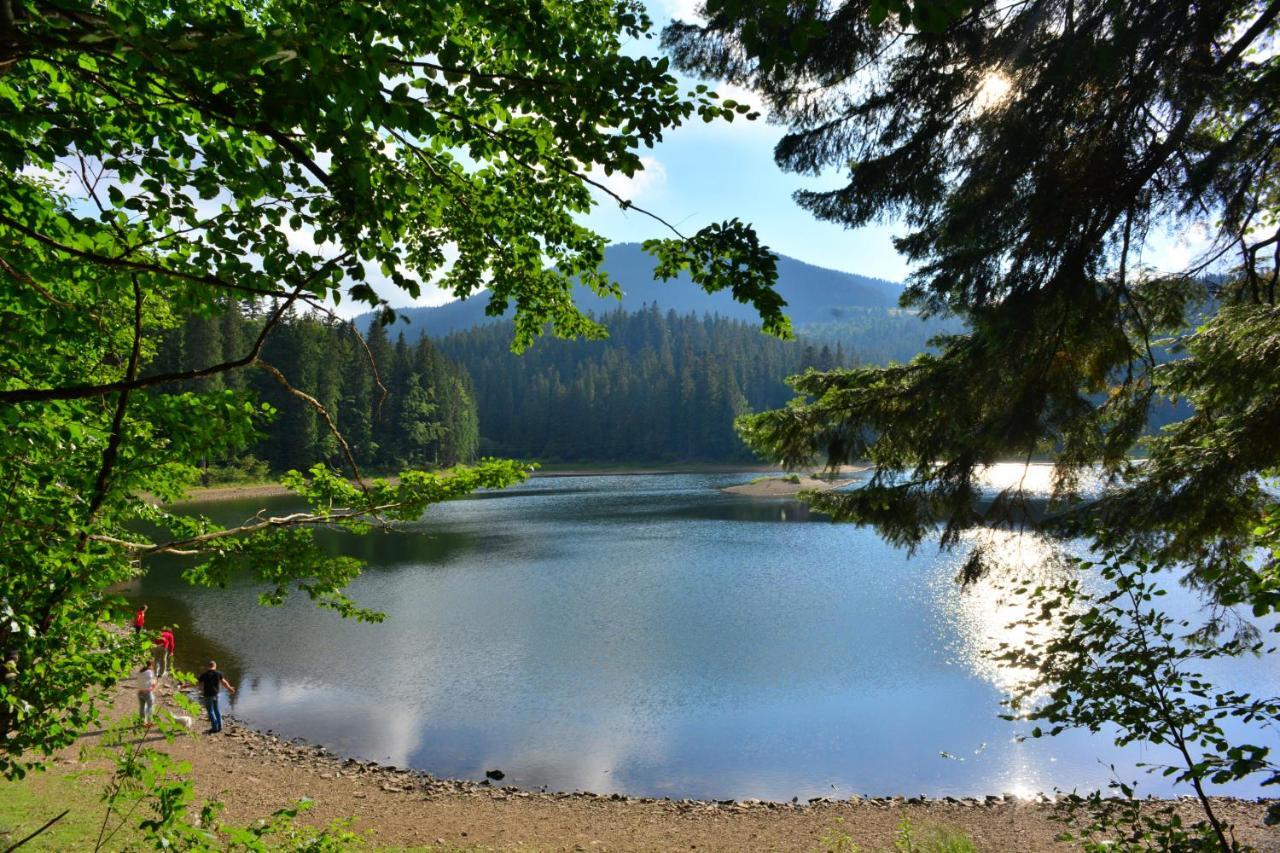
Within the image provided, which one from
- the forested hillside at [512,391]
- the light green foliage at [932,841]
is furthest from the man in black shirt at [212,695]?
the forested hillside at [512,391]

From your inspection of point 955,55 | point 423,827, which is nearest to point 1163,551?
point 955,55

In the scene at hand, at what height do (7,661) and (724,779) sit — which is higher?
(7,661)

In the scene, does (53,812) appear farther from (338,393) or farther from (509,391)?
(509,391)

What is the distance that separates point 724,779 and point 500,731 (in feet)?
13.9

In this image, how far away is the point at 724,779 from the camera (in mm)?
11688

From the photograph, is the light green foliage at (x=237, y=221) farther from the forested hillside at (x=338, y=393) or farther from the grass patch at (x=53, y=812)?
the forested hillside at (x=338, y=393)

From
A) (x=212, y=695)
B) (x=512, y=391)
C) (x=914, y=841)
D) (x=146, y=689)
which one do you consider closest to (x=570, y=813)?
(x=914, y=841)

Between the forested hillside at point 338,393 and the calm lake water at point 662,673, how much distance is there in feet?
84.5

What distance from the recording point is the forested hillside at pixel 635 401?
96.8 meters

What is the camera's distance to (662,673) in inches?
645

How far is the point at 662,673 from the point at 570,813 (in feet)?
20.6

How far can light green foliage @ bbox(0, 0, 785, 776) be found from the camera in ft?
6.75

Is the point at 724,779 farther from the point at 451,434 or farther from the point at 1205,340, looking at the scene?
the point at 451,434

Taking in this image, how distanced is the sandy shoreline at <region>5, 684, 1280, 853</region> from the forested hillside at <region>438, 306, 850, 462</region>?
7710 centimetres
